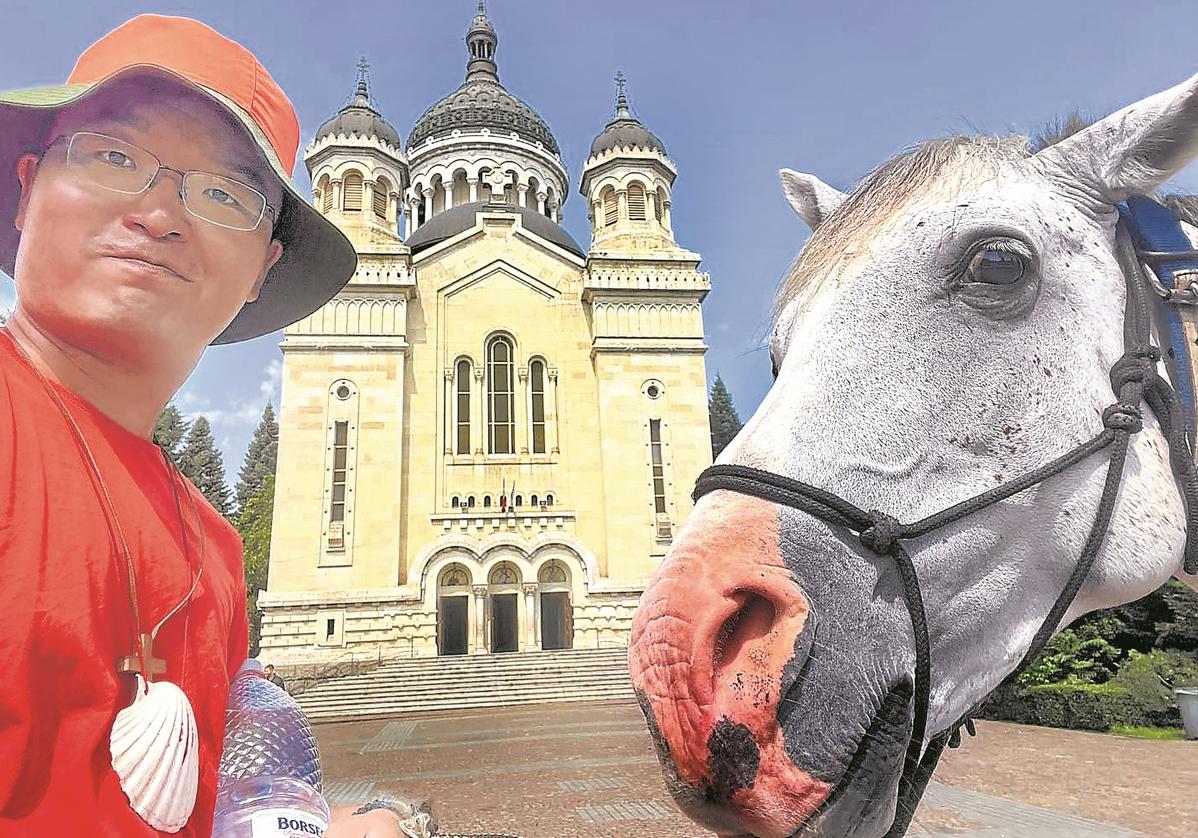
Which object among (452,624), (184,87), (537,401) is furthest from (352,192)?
(184,87)

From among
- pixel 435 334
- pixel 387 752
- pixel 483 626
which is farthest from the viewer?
pixel 435 334

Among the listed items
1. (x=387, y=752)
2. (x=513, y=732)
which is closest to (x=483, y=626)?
(x=513, y=732)

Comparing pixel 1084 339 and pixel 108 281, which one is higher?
pixel 108 281

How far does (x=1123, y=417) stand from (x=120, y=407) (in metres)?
1.84

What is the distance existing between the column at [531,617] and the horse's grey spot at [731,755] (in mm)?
22322

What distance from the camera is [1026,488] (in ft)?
4.17

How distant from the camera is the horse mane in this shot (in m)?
1.51

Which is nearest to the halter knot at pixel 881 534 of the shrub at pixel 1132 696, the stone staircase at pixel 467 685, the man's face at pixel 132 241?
the man's face at pixel 132 241

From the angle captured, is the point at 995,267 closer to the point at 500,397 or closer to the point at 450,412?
the point at 450,412

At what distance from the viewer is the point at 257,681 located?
1692mm

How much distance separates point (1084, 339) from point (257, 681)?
6.10 ft

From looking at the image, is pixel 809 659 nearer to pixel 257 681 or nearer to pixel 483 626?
pixel 257 681

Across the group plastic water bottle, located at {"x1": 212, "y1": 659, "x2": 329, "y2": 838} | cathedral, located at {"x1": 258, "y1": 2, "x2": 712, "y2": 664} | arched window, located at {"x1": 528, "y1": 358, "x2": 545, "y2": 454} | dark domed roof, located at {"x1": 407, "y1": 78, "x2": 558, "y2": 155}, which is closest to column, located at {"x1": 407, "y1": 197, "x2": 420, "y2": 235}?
dark domed roof, located at {"x1": 407, "y1": 78, "x2": 558, "y2": 155}

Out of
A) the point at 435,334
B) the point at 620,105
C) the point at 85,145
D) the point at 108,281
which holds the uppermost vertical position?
the point at 620,105
